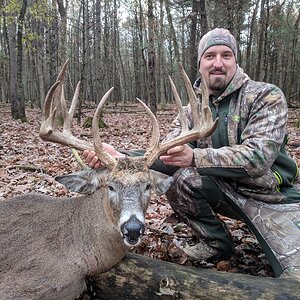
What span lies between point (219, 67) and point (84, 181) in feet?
5.67

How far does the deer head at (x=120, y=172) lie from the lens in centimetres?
304

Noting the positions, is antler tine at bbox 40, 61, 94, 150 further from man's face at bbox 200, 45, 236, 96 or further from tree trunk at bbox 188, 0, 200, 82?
tree trunk at bbox 188, 0, 200, 82

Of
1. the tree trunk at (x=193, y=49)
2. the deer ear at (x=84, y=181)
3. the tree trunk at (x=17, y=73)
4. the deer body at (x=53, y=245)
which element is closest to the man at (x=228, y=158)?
the deer ear at (x=84, y=181)

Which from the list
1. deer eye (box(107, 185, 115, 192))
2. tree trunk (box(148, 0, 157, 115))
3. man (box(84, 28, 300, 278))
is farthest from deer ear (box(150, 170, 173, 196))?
Answer: tree trunk (box(148, 0, 157, 115))

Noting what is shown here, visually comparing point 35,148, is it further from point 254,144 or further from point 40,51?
point 40,51

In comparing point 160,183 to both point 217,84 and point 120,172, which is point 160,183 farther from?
point 217,84

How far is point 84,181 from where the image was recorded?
337 cm

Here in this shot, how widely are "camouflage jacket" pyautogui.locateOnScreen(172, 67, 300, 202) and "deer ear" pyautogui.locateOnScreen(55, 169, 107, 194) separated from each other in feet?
2.85

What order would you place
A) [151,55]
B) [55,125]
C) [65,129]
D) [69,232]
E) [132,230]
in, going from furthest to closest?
[151,55]
[65,129]
[55,125]
[69,232]
[132,230]

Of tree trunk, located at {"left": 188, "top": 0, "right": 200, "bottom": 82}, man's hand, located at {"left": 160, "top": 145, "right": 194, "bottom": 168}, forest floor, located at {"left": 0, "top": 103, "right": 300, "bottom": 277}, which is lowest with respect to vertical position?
forest floor, located at {"left": 0, "top": 103, "right": 300, "bottom": 277}

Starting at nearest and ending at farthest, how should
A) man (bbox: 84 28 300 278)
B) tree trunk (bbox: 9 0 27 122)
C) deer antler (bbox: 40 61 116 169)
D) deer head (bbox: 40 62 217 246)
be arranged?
deer head (bbox: 40 62 217 246) < deer antler (bbox: 40 61 116 169) < man (bbox: 84 28 300 278) < tree trunk (bbox: 9 0 27 122)

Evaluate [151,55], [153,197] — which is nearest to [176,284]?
[153,197]

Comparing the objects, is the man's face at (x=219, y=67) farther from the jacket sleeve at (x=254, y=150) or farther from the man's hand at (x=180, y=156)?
the man's hand at (x=180, y=156)

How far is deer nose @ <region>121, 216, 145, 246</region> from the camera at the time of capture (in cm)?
277
